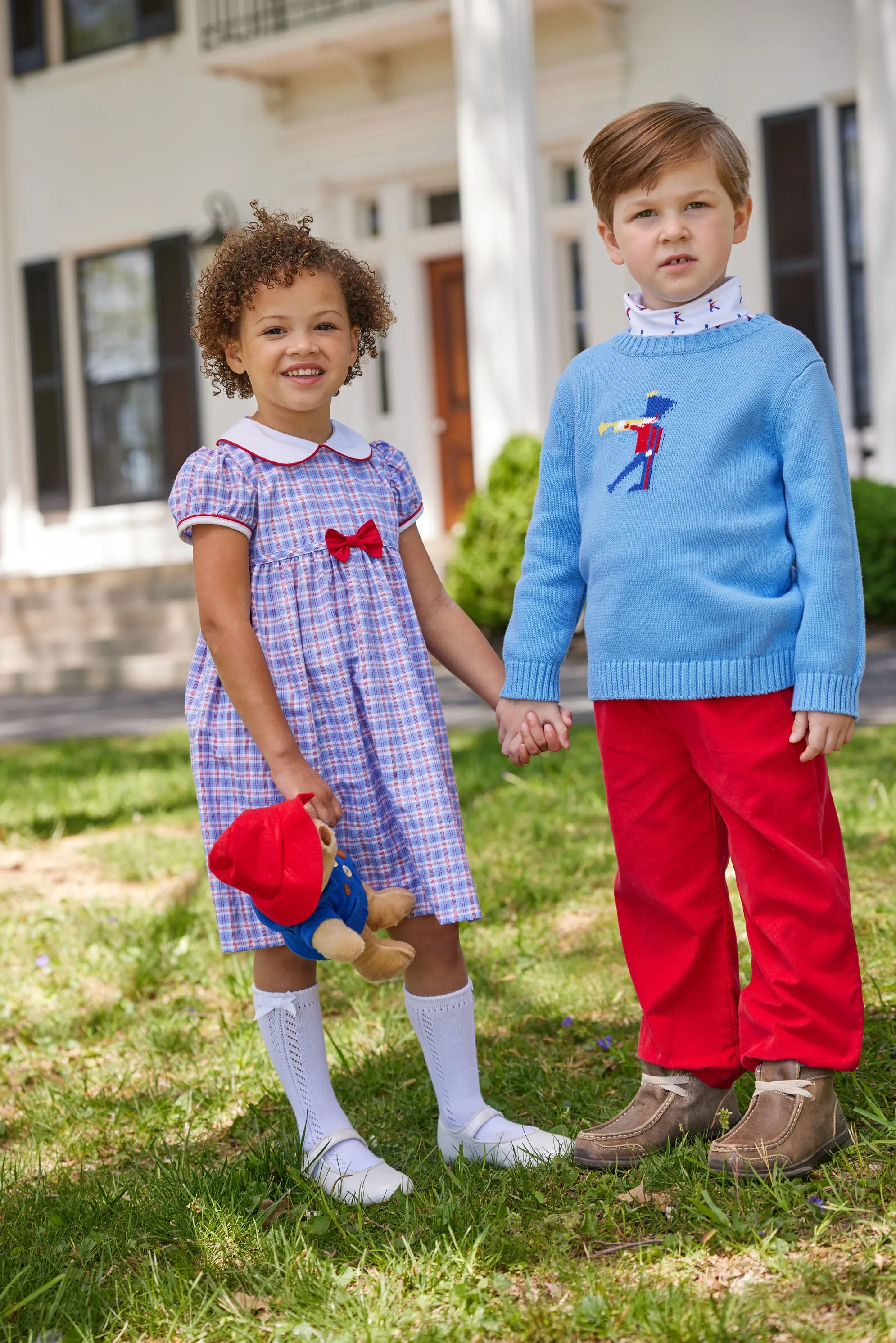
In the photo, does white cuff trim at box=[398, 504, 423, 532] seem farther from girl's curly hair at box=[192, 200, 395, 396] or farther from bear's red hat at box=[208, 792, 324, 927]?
bear's red hat at box=[208, 792, 324, 927]

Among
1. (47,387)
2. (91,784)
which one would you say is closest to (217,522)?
(91,784)

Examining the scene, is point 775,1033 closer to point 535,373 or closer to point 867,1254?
point 867,1254

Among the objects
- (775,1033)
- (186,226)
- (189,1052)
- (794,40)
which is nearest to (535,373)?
(794,40)

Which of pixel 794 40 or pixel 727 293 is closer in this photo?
pixel 727 293

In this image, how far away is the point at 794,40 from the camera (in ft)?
30.9

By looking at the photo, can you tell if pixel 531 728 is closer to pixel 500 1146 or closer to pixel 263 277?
pixel 500 1146

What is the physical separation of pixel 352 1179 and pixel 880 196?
823 centimetres

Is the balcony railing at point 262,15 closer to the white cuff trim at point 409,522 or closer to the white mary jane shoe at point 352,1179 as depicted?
the white cuff trim at point 409,522

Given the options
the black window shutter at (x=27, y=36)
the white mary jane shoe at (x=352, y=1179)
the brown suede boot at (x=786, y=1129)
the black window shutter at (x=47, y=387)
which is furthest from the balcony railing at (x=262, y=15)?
the brown suede boot at (x=786, y=1129)

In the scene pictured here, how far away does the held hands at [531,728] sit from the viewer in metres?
2.21

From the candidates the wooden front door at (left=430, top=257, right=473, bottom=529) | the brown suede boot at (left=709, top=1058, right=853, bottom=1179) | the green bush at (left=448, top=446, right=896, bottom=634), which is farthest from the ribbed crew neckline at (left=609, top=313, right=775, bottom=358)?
the wooden front door at (left=430, top=257, right=473, bottom=529)

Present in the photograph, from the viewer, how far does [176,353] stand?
12312 mm

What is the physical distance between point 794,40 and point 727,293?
8.39 metres

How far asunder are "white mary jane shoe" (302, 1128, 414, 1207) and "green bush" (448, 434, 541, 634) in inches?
245
